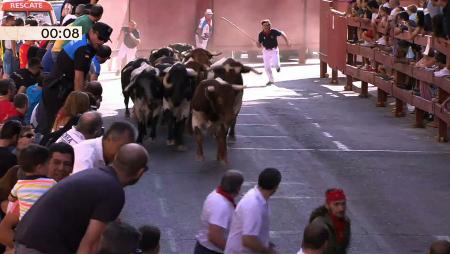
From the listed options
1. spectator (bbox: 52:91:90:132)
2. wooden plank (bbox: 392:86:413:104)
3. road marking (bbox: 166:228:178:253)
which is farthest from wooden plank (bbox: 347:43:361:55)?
spectator (bbox: 52:91:90:132)

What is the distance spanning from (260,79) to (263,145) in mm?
12889

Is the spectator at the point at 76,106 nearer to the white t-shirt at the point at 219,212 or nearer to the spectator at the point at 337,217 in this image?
the white t-shirt at the point at 219,212

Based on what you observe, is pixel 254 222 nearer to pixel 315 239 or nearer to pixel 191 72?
pixel 315 239

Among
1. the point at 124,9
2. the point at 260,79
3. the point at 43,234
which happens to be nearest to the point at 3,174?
the point at 43,234

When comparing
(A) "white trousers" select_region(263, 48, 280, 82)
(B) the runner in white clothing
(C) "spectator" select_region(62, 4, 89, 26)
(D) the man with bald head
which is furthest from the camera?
(B) the runner in white clothing

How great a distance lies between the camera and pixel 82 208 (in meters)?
7.12

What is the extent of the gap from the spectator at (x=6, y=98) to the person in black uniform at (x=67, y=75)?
0.41 m

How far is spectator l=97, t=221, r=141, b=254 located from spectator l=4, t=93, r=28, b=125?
724cm

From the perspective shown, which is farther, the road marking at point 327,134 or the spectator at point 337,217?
the road marking at point 327,134

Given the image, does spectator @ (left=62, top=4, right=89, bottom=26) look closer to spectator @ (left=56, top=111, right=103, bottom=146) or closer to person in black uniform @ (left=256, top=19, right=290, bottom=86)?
spectator @ (left=56, top=111, right=103, bottom=146)

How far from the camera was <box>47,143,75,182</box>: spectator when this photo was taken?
28.4 feet

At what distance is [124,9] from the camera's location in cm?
3831

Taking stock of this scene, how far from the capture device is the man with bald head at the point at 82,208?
7078mm

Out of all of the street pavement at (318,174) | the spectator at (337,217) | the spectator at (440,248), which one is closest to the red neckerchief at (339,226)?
the spectator at (337,217)
